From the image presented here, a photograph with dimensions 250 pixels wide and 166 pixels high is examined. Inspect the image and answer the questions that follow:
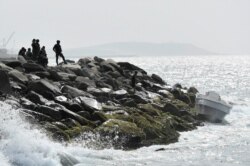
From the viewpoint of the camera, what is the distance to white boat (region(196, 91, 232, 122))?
1487 inches

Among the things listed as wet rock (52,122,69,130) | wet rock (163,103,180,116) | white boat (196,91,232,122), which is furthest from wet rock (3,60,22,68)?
white boat (196,91,232,122)

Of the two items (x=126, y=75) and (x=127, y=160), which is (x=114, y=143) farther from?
(x=126, y=75)

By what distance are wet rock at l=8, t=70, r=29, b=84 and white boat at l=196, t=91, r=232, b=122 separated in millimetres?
14247

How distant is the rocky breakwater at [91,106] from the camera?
24266mm

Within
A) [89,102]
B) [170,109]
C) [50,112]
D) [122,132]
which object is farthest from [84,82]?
[122,132]

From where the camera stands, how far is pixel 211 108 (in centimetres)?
3794

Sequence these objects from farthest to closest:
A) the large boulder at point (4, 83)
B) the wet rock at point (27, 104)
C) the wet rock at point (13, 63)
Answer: the wet rock at point (13, 63) → the large boulder at point (4, 83) → the wet rock at point (27, 104)

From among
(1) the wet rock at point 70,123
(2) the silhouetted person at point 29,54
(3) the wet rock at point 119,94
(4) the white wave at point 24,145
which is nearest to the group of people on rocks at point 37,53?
(2) the silhouetted person at point 29,54

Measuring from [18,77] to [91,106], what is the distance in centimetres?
487

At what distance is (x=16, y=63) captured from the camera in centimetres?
3381

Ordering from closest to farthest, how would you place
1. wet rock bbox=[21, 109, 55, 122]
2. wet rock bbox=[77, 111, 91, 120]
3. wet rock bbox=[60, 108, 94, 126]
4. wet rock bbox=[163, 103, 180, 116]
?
wet rock bbox=[21, 109, 55, 122] < wet rock bbox=[60, 108, 94, 126] < wet rock bbox=[77, 111, 91, 120] < wet rock bbox=[163, 103, 180, 116]

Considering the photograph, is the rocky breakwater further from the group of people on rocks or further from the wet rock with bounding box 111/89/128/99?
the group of people on rocks

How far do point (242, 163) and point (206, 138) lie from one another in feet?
21.7

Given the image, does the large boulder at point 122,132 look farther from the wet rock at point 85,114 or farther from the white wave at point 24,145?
the white wave at point 24,145
